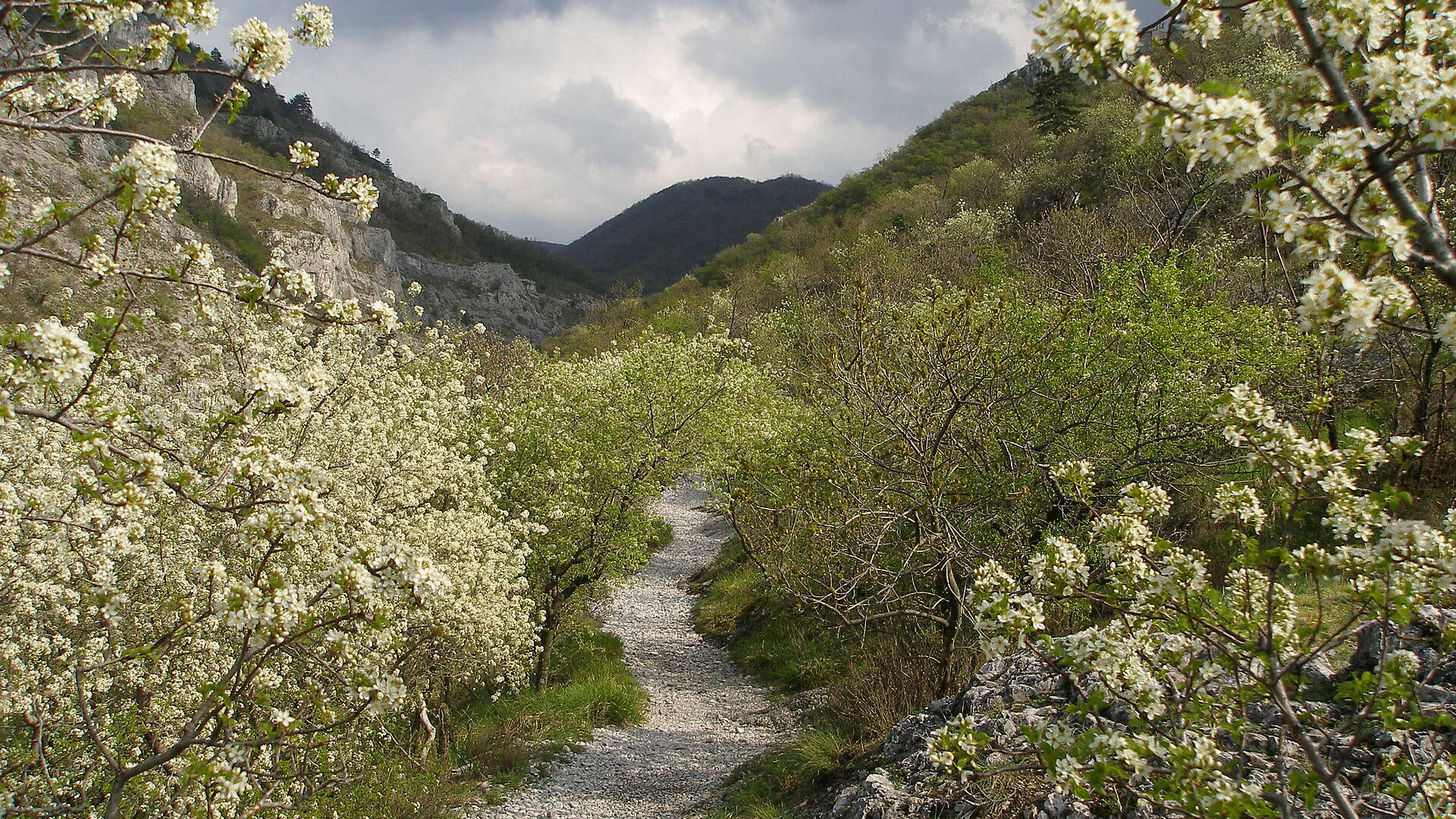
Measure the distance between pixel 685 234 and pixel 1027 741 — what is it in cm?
17908

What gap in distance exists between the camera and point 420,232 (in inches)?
5468

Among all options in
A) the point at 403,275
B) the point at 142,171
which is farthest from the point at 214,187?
the point at 142,171

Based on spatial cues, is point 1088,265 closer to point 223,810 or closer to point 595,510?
point 595,510

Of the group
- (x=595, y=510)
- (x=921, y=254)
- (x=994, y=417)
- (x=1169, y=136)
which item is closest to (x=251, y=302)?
(x=1169, y=136)

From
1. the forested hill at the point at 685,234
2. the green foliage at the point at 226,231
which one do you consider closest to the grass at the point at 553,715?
the green foliage at the point at 226,231

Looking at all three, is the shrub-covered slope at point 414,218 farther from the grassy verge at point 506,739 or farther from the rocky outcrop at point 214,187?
the grassy verge at point 506,739

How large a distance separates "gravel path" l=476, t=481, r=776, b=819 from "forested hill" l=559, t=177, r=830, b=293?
5298 inches

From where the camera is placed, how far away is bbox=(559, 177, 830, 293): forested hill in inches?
6417

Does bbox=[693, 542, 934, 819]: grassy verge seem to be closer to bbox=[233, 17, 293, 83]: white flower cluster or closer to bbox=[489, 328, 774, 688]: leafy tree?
bbox=[489, 328, 774, 688]: leafy tree

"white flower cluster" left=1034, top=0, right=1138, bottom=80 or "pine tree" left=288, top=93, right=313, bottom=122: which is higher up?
"pine tree" left=288, top=93, right=313, bottom=122

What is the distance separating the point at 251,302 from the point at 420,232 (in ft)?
491

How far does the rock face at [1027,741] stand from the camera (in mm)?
4844

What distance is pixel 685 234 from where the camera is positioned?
178500 millimetres

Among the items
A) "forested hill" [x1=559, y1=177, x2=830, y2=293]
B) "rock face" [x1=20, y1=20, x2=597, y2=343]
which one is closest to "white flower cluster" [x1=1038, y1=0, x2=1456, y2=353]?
"rock face" [x1=20, y1=20, x2=597, y2=343]
